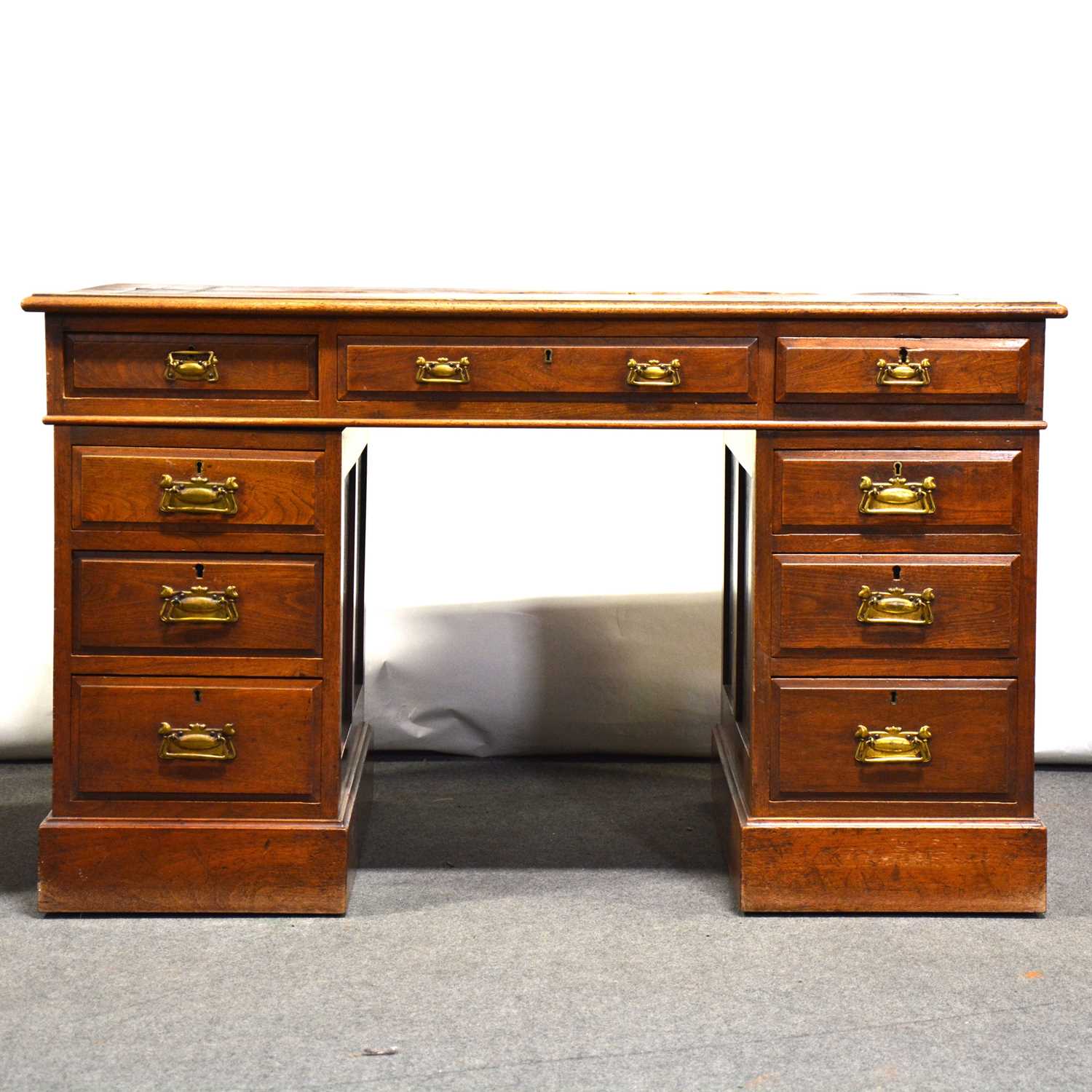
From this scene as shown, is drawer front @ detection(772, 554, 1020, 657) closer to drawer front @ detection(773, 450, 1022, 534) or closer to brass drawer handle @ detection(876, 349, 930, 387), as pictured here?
drawer front @ detection(773, 450, 1022, 534)

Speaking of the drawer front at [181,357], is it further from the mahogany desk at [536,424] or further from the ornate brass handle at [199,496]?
the ornate brass handle at [199,496]

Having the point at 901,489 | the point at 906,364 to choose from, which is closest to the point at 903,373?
the point at 906,364

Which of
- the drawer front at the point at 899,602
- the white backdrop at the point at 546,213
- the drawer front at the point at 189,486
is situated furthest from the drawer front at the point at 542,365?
the white backdrop at the point at 546,213

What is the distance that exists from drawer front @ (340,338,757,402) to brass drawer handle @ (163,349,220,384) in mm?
220

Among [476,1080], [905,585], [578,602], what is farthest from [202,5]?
[476,1080]

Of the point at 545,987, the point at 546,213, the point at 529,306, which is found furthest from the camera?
the point at 546,213

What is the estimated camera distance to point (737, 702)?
3.17 metres

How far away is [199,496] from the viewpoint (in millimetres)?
2727

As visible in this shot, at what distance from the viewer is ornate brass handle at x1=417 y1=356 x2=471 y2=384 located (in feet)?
8.91

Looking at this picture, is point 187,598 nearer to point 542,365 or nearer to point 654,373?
point 542,365

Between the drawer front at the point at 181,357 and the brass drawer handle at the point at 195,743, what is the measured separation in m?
0.58

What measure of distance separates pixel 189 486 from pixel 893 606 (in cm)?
121

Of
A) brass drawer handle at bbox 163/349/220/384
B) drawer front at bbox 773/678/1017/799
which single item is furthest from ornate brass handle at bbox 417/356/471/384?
drawer front at bbox 773/678/1017/799

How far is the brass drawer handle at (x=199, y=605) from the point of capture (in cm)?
274
